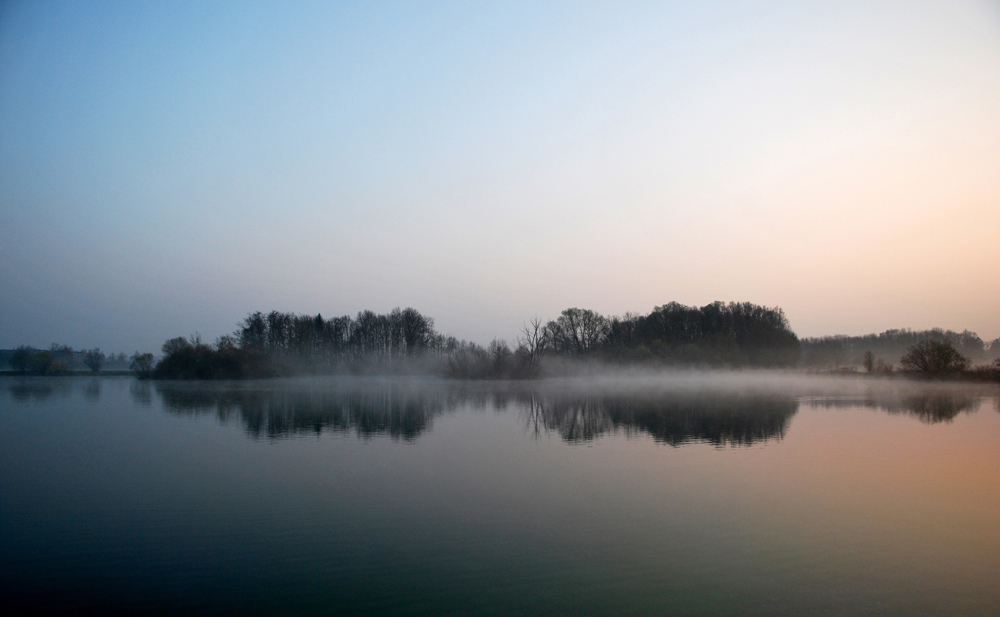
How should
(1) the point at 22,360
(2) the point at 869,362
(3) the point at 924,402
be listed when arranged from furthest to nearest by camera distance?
(1) the point at 22,360
(2) the point at 869,362
(3) the point at 924,402

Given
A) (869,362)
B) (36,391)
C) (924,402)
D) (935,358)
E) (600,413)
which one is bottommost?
(924,402)

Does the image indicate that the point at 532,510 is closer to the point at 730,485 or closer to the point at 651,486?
the point at 651,486

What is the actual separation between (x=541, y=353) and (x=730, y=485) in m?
42.6

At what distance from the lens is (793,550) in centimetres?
672

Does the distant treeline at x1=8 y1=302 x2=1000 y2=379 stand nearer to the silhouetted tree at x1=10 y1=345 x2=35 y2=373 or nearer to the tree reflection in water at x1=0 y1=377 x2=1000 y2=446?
the silhouetted tree at x1=10 y1=345 x2=35 y2=373

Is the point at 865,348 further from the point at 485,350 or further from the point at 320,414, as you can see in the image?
the point at 320,414

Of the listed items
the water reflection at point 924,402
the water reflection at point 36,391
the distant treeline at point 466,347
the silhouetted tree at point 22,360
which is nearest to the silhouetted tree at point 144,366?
the distant treeline at point 466,347

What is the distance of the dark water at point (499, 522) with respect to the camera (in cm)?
543

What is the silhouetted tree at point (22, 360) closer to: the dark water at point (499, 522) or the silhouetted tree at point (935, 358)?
the dark water at point (499, 522)

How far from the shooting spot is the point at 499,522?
24.9 ft

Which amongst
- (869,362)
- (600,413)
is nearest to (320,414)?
(600,413)

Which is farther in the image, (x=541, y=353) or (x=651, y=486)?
(x=541, y=353)

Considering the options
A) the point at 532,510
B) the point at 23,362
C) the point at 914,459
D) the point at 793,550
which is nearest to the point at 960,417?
the point at 914,459

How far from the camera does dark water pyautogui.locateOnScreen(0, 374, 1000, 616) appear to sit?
214 inches
